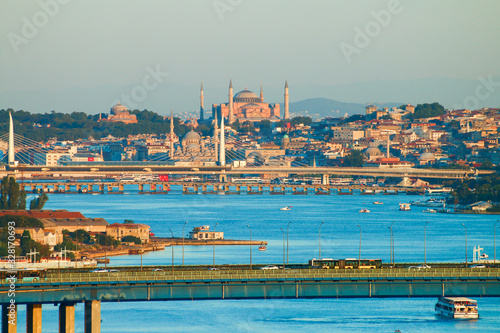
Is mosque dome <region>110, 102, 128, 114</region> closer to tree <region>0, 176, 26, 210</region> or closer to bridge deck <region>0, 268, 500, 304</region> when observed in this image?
tree <region>0, 176, 26, 210</region>

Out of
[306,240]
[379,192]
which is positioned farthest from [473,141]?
[306,240]

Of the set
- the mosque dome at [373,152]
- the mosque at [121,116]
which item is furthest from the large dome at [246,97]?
the mosque dome at [373,152]

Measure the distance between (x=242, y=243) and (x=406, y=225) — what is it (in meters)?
10.4

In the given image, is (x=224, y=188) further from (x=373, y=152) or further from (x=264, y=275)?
(x=264, y=275)

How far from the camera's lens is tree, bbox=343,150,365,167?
97856mm

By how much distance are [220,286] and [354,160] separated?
264 ft

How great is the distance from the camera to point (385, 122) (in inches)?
4808

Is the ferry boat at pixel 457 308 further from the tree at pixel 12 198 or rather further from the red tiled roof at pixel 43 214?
the tree at pixel 12 198

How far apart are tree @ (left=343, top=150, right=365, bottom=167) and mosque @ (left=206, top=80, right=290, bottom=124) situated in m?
45.1

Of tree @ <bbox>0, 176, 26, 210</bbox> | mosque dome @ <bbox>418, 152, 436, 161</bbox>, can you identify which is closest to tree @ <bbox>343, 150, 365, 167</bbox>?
mosque dome @ <bbox>418, 152, 436, 161</bbox>

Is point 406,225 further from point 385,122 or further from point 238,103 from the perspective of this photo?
point 238,103

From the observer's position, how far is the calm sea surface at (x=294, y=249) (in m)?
22.5

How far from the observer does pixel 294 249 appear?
34.4 m

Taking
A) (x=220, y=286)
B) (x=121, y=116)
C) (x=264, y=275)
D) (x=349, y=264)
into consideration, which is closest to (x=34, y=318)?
(x=220, y=286)
